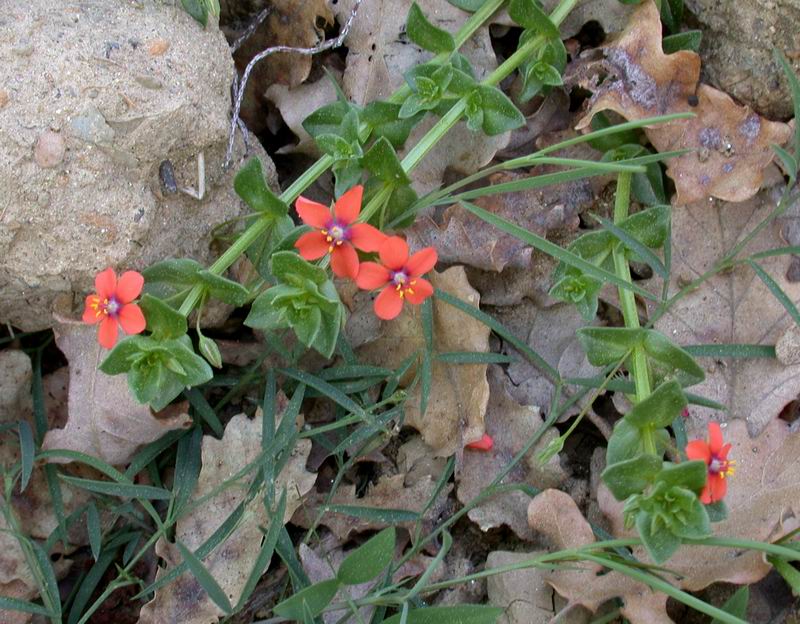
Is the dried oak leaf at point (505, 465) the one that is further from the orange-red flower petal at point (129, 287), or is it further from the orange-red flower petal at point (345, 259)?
the orange-red flower petal at point (129, 287)

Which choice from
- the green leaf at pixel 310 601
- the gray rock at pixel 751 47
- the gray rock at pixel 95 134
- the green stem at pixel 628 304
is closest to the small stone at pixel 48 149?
the gray rock at pixel 95 134

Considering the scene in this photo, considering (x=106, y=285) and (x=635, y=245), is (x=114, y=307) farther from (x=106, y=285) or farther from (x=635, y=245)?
(x=635, y=245)

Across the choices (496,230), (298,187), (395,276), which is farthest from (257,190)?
(496,230)

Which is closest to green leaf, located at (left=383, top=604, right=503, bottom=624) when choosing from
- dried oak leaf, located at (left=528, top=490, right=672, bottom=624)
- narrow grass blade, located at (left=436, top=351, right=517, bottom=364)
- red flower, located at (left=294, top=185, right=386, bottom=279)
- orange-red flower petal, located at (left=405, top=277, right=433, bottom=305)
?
dried oak leaf, located at (left=528, top=490, right=672, bottom=624)

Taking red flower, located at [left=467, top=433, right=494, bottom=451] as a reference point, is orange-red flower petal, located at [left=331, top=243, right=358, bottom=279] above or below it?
above

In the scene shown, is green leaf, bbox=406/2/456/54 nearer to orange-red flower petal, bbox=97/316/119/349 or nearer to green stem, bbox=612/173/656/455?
green stem, bbox=612/173/656/455

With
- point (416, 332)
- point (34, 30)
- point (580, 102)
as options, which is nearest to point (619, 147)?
point (580, 102)
